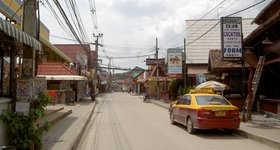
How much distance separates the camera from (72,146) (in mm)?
10117

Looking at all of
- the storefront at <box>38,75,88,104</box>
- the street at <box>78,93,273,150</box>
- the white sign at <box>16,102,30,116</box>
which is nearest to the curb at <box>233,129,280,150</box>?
the street at <box>78,93,273,150</box>

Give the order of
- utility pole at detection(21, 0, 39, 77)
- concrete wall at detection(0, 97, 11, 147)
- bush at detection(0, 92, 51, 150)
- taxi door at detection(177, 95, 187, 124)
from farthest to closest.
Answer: taxi door at detection(177, 95, 187, 124) → utility pole at detection(21, 0, 39, 77) → bush at detection(0, 92, 51, 150) → concrete wall at detection(0, 97, 11, 147)

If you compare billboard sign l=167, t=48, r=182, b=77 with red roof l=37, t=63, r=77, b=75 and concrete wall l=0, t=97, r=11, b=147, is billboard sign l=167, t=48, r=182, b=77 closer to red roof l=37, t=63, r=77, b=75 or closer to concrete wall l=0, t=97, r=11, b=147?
red roof l=37, t=63, r=77, b=75

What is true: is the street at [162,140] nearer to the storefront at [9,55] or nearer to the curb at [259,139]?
the curb at [259,139]

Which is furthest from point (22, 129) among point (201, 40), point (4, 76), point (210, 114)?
point (201, 40)

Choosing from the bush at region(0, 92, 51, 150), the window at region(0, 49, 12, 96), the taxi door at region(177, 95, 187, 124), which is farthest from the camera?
the taxi door at region(177, 95, 187, 124)

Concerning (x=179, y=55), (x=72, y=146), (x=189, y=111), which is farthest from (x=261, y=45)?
(x=179, y=55)

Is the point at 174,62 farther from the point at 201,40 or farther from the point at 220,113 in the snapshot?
the point at 220,113

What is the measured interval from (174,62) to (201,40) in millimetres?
8921

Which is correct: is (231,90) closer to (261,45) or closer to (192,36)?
(261,45)

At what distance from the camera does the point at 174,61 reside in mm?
34219

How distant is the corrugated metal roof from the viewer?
40.4 metres

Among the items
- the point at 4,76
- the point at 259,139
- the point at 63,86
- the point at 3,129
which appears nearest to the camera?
the point at 3,129

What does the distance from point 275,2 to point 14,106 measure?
1584 centimetres
